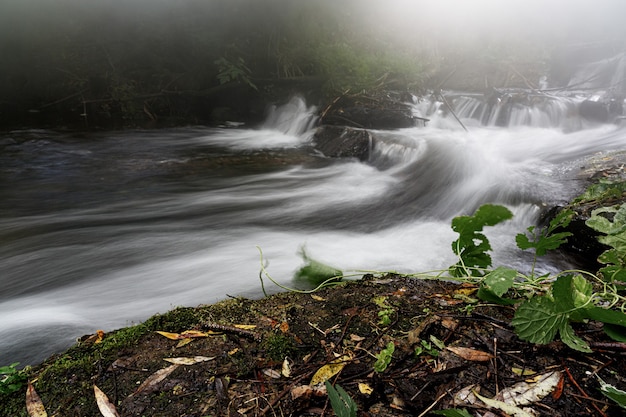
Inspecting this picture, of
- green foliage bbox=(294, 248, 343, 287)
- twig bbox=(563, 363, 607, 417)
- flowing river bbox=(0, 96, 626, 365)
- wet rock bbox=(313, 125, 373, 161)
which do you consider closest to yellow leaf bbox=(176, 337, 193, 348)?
green foliage bbox=(294, 248, 343, 287)

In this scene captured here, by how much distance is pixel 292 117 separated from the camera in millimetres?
9820

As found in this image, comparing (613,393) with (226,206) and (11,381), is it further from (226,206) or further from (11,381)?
(226,206)

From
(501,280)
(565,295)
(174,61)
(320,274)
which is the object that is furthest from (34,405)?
(174,61)

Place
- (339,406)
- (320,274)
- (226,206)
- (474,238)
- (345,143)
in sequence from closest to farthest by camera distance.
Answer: (339,406) → (474,238) → (320,274) → (226,206) → (345,143)

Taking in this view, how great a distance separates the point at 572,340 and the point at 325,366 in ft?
2.92

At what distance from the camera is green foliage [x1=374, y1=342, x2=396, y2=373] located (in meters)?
1.28

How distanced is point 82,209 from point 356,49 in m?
9.29

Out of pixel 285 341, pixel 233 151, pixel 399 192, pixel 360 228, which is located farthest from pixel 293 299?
pixel 233 151

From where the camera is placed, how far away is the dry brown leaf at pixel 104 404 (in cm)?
120

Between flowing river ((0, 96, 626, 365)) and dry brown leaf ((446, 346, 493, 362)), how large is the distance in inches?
70.9

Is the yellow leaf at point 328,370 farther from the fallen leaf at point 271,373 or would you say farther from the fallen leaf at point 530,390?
the fallen leaf at point 530,390

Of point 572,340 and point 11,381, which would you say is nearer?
point 572,340

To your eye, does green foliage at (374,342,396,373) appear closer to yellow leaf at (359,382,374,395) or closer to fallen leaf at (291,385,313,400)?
yellow leaf at (359,382,374,395)

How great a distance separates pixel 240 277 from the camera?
3.37m
